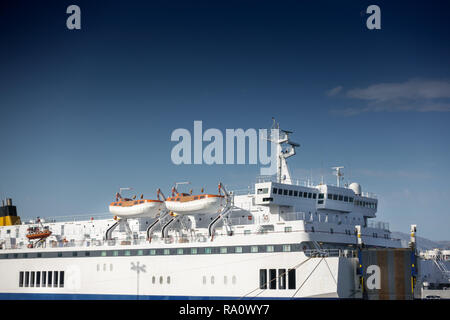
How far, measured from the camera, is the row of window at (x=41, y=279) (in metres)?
53.6

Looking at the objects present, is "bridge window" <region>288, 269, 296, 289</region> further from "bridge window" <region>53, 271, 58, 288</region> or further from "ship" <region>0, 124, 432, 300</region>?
"bridge window" <region>53, 271, 58, 288</region>

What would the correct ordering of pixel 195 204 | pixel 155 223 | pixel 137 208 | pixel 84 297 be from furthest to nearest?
pixel 84 297 < pixel 137 208 < pixel 155 223 < pixel 195 204

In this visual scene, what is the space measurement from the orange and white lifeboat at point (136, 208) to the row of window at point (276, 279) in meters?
13.2

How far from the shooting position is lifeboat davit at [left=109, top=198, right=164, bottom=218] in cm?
4962

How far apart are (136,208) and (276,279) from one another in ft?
52.6

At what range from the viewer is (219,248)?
43500mm

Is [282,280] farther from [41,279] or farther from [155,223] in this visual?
[41,279]

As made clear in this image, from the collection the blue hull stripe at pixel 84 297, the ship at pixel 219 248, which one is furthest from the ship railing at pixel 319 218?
the blue hull stripe at pixel 84 297

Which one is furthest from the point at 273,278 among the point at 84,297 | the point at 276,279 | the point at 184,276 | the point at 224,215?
the point at 84,297

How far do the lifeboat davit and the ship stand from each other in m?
0.10

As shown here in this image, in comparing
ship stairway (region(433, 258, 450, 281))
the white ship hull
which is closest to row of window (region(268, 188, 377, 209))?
the white ship hull
